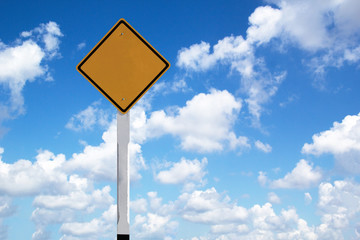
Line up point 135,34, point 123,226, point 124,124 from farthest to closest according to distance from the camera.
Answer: point 135,34 < point 124,124 < point 123,226

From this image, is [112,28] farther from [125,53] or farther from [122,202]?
[122,202]

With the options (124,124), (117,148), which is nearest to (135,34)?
(124,124)

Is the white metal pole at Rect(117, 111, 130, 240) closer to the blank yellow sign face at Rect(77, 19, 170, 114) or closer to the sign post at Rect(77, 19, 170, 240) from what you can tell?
the sign post at Rect(77, 19, 170, 240)

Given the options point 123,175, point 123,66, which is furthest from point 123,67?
point 123,175

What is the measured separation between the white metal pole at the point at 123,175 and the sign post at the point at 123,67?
0.01 m

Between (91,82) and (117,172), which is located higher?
(91,82)

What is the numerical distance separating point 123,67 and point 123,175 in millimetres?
1390

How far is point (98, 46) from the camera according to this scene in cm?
449

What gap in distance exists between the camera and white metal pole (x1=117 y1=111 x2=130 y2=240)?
3.88m

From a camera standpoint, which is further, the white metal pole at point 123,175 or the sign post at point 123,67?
the sign post at point 123,67

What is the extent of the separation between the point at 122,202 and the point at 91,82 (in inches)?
64.3

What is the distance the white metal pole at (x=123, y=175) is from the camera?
388 cm

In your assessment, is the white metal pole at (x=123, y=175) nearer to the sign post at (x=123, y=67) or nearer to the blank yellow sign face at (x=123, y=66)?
the sign post at (x=123, y=67)

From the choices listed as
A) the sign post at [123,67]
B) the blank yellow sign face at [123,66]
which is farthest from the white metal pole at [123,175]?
the blank yellow sign face at [123,66]
